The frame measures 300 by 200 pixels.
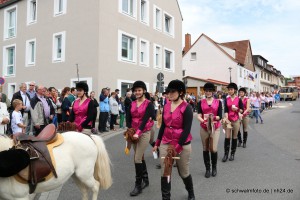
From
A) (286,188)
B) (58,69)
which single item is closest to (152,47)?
(58,69)

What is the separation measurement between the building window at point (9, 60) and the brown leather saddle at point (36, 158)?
21937 mm

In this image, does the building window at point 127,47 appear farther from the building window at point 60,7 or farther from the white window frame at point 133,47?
the building window at point 60,7

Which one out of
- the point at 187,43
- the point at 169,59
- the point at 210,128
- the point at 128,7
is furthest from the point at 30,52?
the point at 187,43

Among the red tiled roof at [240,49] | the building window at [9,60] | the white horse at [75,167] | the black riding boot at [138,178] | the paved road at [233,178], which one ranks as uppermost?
the red tiled roof at [240,49]

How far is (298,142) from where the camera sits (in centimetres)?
1084

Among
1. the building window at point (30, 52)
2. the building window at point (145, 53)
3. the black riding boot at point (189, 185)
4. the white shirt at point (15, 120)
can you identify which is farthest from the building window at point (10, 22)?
the black riding boot at point (189, 185)

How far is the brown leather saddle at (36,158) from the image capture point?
3459 mm

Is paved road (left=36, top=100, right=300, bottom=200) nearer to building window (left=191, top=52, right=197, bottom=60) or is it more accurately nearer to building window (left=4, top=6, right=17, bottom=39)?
building window (left=4, top=6, right=17, bottom=39)

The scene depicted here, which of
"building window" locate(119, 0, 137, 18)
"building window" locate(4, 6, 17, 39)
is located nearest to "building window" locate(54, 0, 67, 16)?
"building window" locate(119, 0, 137, 18)

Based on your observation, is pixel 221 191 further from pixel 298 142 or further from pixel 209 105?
pixel 298 142

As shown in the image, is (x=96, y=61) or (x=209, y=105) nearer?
(x=209, y=105)

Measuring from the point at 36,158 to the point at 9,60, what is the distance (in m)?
23.4

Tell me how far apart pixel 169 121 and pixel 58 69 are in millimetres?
17169

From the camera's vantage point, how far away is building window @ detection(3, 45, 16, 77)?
2356 cm
